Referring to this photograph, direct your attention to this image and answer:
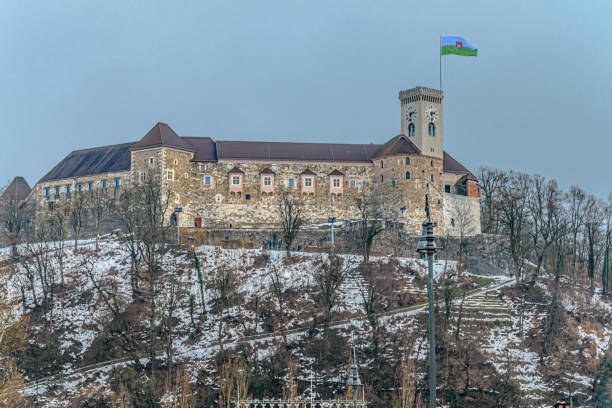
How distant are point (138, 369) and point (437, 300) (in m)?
24.5

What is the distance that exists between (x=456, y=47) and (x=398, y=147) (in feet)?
60.9

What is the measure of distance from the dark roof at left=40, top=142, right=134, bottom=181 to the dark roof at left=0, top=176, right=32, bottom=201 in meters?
5.60

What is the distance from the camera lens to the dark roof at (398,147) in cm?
8625

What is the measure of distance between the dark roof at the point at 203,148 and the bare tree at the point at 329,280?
78.6 feet

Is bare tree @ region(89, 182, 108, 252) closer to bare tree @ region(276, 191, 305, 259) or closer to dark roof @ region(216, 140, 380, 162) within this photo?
dark roof @ region(216, 140, 380, 162)

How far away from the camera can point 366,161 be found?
89750 millimetres

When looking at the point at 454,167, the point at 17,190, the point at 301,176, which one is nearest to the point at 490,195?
the point at 454,167

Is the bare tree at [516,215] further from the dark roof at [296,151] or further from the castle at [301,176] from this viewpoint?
the dark roof at [296,151]

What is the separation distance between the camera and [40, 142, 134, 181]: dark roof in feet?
296

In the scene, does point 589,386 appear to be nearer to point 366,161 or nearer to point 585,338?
point 585,338

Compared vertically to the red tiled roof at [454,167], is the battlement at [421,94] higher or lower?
higher

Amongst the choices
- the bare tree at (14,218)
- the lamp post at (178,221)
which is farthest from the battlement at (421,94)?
the bare tree at (14,218)

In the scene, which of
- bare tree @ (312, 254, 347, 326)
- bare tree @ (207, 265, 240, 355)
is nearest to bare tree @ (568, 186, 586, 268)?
bare tree @ (312, 254, 347, 326)

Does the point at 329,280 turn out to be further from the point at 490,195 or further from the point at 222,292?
the point at 490,195
